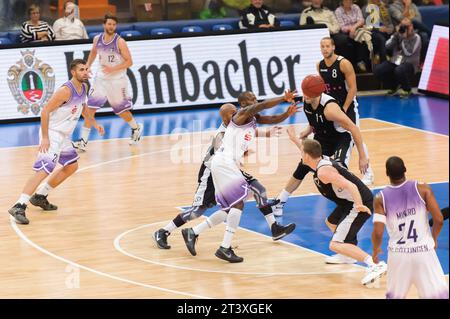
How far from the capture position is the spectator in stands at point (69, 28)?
758 inches

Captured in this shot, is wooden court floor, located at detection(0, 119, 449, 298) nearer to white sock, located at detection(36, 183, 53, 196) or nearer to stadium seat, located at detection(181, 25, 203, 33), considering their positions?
white sock, located at detection(36, 183, 53, 196)

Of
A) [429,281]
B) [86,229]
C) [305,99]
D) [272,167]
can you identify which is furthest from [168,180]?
[429,281]

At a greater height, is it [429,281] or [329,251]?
[429,281]

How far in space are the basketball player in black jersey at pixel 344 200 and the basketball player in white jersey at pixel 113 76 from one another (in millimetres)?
6653

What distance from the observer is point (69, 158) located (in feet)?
40.8

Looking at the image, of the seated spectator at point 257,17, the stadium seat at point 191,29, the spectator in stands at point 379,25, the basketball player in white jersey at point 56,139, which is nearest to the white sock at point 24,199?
the basketball player in white jersey at point 56,139

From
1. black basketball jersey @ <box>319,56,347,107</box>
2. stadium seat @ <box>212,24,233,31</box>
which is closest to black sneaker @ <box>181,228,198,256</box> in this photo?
black basketball jersey @ <box>319,56,347,107</box>

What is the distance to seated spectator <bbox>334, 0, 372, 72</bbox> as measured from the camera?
68.9 feet

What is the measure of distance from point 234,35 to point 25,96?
421 cm

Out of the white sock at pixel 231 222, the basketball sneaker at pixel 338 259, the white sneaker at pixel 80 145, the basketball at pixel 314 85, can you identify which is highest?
the basketball at pixel 314 85

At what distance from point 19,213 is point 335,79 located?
434cm

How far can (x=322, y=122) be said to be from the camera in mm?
11562

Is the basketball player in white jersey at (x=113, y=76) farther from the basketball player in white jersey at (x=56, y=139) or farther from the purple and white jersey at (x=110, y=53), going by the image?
the basketball player in white jersey at (x=56, y=139)

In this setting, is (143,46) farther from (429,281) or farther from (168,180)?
(429,281)
